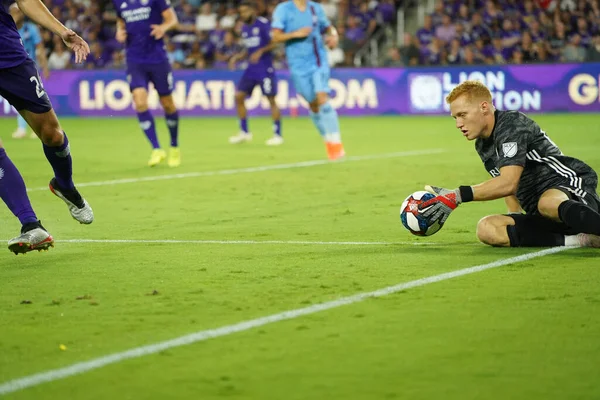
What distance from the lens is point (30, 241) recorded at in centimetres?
752

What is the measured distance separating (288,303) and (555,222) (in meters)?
2.47

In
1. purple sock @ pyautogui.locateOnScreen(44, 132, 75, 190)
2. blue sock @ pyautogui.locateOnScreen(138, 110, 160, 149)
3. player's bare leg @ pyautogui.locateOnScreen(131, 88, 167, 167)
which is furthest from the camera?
blue sock @ pyautogui.locateOnScreen(138, 110, 160, 149)

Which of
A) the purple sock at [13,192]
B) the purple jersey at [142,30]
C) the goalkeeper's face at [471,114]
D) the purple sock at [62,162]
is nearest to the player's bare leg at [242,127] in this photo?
the purple jersey at [142,30]

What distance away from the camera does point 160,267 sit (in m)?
7.27

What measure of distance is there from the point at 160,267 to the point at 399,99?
70.1ft

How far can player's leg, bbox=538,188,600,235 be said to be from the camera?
721 cm

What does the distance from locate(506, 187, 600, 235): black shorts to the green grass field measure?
0.27m

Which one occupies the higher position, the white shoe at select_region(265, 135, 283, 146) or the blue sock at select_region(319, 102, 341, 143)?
the blue sock at select_region(319, 102, 341, 143)

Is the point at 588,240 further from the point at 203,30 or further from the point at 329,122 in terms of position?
the point at 203,30

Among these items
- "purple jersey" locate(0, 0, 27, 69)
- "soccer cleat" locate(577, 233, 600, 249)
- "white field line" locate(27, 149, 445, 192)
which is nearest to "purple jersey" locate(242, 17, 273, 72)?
"white field line" locate(27, 149, 445, 192)

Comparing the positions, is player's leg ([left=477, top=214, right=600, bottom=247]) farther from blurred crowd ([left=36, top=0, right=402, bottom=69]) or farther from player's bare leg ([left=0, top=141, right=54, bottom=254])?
blurred crowd ([left=36, top=0, right=402, bottom=69])

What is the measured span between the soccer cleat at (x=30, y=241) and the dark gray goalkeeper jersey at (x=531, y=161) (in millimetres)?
2981

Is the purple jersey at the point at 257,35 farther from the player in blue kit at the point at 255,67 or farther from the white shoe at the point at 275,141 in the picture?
the white shoe at the point at 275,141

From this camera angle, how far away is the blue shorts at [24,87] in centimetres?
775
